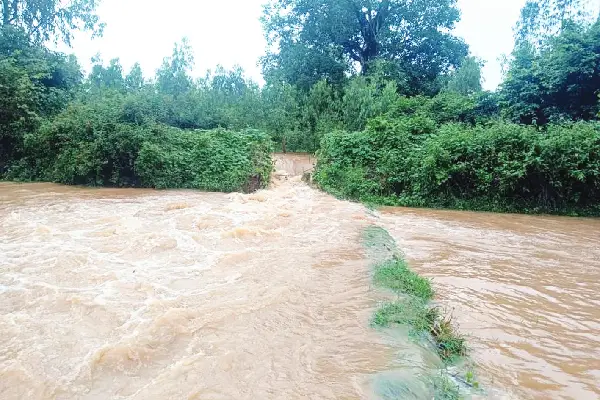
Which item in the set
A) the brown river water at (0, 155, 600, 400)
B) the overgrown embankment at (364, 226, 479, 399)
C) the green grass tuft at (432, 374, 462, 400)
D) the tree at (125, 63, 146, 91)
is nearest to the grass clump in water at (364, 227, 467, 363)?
the overgrown embankment at (364, 226, 479, 399)

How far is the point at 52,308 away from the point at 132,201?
7.30 m

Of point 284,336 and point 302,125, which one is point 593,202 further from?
point 302,125

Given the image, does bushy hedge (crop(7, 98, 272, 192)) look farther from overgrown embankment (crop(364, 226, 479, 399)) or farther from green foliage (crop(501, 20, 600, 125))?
green foliage (crop(501, 20, 600, 125))

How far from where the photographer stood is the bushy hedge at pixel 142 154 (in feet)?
45.1

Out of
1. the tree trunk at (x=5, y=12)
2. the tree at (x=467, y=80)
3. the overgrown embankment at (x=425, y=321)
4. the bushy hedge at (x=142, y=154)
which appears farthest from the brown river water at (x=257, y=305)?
the tree trunk at (x=5, y=12)

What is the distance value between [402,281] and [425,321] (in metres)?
1.10

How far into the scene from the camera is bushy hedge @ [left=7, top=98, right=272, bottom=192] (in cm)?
1376

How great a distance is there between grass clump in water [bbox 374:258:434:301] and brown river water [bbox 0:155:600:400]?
7.6 inches

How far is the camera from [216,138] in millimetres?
14664

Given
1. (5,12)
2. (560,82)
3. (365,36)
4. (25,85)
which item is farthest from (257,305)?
(365,36)

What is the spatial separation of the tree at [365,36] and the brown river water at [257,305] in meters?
19.5

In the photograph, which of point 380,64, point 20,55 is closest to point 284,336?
point 20,55

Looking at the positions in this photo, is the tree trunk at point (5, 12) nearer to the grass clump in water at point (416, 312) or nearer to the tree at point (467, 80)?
Result: the tree at point (467, 80)

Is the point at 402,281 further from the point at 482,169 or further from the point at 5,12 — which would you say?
the point at 5,12
